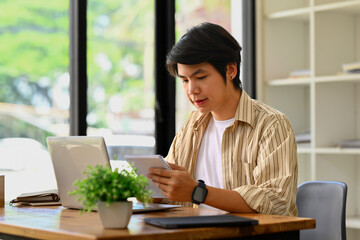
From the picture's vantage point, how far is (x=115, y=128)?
11.3 ft

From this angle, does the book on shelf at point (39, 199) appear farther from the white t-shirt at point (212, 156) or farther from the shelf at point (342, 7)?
the shelf at point (342, 7)

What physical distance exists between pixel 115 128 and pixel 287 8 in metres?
1.51

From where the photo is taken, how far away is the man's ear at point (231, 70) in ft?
8.00

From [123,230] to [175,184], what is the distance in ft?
1.27

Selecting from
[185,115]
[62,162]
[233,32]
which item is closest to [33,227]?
[62,162]

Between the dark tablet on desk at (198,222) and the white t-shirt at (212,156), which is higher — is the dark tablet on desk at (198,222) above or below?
below

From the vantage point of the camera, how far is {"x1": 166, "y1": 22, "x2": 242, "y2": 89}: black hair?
2338 millimetres

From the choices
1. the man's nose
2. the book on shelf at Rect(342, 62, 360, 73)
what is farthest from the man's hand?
the book on shelf at Rect(342, 62, 360, 73)

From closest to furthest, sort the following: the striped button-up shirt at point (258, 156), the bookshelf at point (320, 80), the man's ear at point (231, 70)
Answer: the striped button-up shirt at point (258, 156)
the man's ear at point (231, 70)
the bookshelf at point (320, 80)

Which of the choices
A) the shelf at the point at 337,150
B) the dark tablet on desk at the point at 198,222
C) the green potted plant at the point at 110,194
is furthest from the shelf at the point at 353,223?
the green potted plant at the point at 110,194

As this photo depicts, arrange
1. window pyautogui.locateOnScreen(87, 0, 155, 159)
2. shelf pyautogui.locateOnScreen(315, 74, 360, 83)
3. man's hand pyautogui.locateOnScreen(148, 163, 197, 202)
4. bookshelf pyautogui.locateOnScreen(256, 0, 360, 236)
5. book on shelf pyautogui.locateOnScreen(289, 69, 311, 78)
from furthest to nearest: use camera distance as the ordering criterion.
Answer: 1. book on shelf pyautogui.locateOnScreen(289, 69, 311, 78)
2. bookshelf pyautogui.locateOnScreen(256, 0, 360, 236)
3. shelf pyautogui.locateOnScreen(315, 74, 360, 83)
4. window pyautogui.locateOnScreen(87, 0, 155, 159)
5. man's hand pyautogui.locateOnScreen(148, 163, 197, 202)

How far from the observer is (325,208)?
8.41 ft

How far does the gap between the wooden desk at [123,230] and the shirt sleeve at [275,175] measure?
97 millimetres

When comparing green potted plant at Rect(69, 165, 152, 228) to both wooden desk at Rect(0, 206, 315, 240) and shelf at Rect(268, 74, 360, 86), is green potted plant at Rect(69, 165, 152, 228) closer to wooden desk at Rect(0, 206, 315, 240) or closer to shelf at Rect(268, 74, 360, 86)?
wooden desk at Rect(0, 206, 315, 240)
